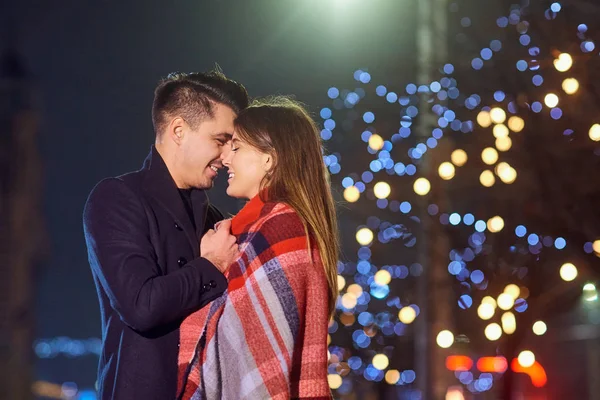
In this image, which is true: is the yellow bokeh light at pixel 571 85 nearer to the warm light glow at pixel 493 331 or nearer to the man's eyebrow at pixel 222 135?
the warm light glow at pixel 493 331

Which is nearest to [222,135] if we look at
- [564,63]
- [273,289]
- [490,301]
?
[273,289]

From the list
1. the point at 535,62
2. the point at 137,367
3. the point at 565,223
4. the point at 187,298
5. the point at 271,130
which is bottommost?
the point at 137,367

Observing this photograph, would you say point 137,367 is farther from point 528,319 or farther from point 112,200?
point 528,319

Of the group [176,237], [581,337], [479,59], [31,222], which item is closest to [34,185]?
[31,222]

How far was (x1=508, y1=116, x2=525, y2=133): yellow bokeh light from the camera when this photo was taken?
358 inches

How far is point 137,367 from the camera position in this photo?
3.86 meters

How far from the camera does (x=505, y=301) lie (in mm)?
9242

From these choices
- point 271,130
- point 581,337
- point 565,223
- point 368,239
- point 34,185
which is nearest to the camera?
point 271,130

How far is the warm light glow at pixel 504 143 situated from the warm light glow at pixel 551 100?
0.53 m

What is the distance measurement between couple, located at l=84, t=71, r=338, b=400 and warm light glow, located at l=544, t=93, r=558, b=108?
5194 mm

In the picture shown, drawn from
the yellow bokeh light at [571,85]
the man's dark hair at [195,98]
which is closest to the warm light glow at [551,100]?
the yellow bokeh light at [571,85]

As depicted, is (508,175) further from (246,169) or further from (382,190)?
(246,169)

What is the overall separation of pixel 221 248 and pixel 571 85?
18.4ft

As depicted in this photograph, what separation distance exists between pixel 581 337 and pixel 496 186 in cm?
790
